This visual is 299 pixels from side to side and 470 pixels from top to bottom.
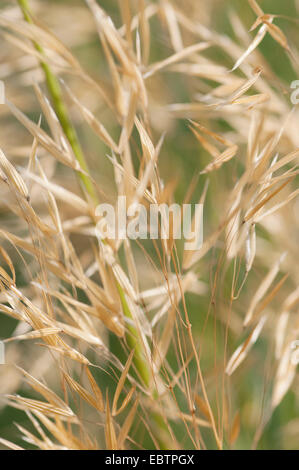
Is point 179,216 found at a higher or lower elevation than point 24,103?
lower

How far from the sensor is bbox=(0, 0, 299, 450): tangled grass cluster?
9.0 inches

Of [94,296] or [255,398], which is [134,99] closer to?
[94,296]

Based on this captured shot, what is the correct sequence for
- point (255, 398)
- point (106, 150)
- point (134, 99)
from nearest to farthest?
point (134, 99)
point (255, 398)
point (106, 150)

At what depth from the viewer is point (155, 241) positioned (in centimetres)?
27

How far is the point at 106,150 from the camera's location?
537mm

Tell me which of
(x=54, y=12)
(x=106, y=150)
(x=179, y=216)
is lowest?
(x=179, y=216)

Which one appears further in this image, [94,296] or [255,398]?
[255,398]

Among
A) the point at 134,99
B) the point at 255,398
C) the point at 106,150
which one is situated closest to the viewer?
the point at 134,99

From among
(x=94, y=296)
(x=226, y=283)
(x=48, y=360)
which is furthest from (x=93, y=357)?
(x=94, y=296)

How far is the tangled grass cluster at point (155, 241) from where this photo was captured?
9.0 inches

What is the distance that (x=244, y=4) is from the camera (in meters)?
0.45

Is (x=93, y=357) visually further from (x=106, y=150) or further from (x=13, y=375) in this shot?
(x=106, y=150)
